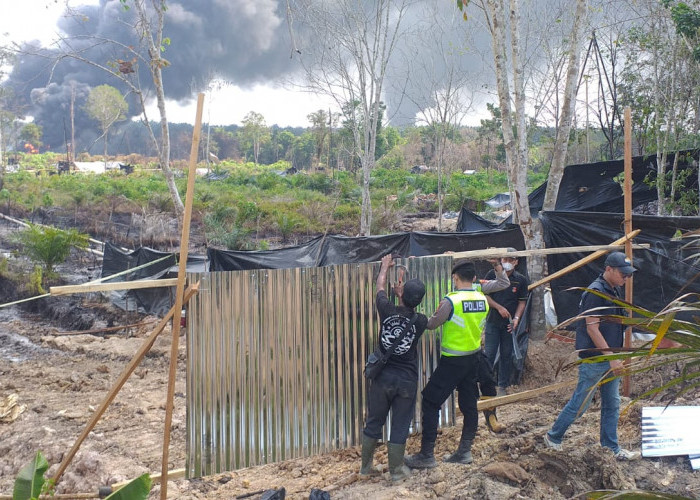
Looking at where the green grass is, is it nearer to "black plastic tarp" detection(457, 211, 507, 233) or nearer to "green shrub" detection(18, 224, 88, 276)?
"green shrub" detection(18, 224, 88, 276)

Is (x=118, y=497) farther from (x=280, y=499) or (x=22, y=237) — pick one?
(x=22, y=237)

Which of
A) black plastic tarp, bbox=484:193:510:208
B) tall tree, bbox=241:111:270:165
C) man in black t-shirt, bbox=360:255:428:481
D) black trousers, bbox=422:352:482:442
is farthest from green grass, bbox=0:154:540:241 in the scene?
tall tree, bbox=241:111:270:165

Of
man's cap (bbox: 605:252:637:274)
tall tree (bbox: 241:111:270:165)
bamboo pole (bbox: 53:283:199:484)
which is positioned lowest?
bamboo pole (bbox: 53:283:199:484)

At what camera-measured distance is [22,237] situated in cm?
1516

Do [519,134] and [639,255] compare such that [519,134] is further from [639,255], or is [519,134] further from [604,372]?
[604,372]

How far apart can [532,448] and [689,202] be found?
776cm

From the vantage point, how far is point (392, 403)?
172 inches

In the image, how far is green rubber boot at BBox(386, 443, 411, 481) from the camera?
431 cm

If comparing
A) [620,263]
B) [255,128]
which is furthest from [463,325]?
[255,128]

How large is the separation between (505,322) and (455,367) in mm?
1847

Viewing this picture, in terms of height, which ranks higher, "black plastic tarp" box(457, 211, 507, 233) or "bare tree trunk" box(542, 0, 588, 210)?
"bare tree trunk" box(542, 0, 588, 210)

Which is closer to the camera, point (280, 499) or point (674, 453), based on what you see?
point (280, 499)

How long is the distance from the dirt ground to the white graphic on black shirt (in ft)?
3.28

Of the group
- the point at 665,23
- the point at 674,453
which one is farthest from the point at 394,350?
the point at 665,23
